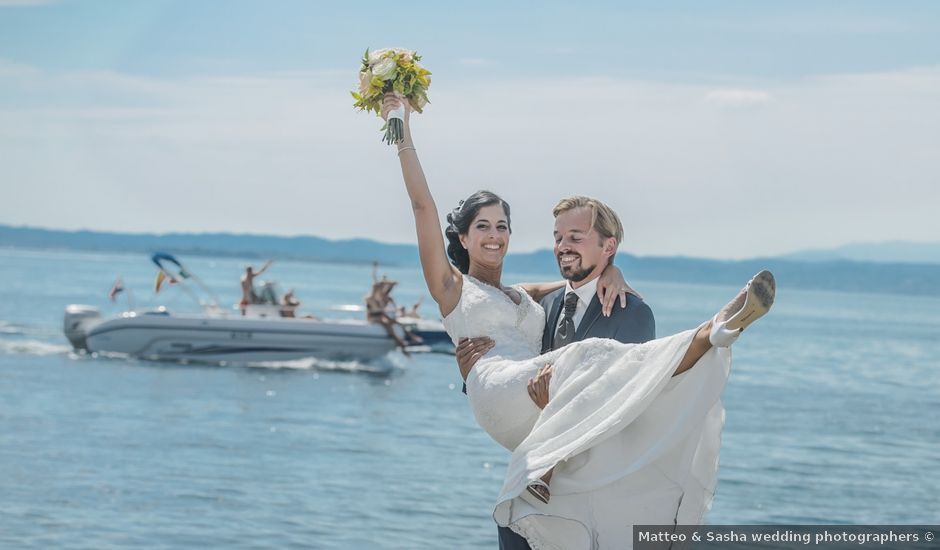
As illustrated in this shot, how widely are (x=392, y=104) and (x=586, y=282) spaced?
3.47 feet

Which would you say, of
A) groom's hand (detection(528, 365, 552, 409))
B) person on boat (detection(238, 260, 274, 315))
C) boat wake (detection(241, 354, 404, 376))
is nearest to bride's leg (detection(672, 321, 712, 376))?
groom's hand (detection(528, 365, 552, 409))

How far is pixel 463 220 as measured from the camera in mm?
5484

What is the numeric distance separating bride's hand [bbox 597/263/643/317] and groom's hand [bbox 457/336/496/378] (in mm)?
495

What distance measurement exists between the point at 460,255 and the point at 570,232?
679mm

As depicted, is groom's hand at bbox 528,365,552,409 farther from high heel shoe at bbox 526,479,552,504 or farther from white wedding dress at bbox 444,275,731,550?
high heel shoe at bbox 526,479,552,504

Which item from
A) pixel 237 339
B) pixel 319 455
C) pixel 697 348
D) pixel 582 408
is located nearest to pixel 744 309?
pixel 697 348

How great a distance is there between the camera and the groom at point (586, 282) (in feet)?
16.5

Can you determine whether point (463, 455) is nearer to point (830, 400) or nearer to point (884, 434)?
point (884, 434)

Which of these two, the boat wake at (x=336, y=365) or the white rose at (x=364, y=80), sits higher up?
the white rose at (x=364, y=80)

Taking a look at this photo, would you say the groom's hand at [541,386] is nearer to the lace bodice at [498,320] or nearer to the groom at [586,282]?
the groom at [586,282]

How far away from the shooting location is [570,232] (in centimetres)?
507

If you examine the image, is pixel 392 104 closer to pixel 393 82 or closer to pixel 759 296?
pixel 393 82

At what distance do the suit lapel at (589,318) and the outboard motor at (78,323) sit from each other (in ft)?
105

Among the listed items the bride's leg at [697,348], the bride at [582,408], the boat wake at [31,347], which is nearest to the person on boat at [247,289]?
the boat wake at [31,347]
